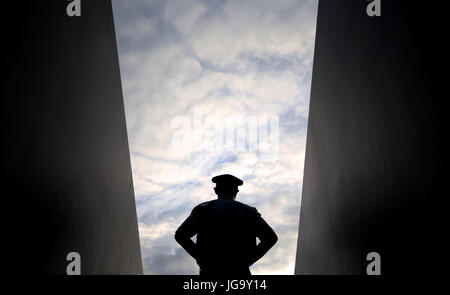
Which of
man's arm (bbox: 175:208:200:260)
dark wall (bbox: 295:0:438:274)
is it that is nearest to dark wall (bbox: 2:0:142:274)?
man's arm (bbox: 175:208:200:260)

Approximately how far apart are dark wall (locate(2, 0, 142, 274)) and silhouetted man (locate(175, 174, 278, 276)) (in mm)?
1124

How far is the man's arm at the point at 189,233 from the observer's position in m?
2.95

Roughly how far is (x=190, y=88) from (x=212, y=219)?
4828 millimetres

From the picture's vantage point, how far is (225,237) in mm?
2928

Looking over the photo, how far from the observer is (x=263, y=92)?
7.50m

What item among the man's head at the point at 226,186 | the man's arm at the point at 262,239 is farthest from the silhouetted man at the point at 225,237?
the man's head at the point at 226,186

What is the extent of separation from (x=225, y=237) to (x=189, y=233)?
0.30 metres

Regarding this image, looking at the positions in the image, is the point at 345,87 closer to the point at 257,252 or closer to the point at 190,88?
the point at 257,252
